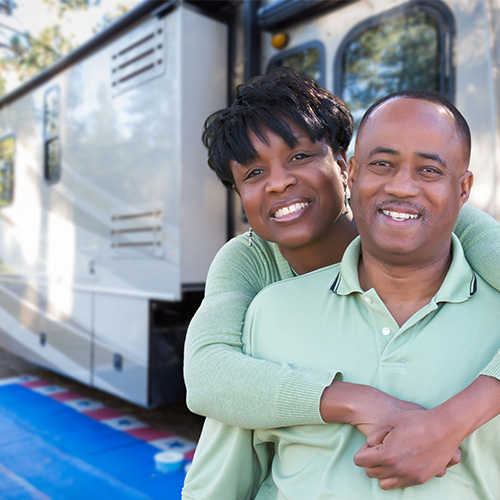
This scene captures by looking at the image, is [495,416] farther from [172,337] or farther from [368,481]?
[172,337]

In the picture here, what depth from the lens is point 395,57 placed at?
283 cm

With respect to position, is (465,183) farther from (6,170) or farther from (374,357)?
(6,170)

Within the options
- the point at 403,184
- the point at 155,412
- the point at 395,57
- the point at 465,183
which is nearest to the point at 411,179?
the point at 403,184

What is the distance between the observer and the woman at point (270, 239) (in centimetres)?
119

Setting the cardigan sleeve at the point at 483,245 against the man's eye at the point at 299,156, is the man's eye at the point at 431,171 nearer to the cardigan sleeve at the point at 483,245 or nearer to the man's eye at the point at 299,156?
the cardigan sleeve at the point at 483,245

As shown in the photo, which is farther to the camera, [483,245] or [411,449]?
[483,245]

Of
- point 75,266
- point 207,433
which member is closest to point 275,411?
point 207,433

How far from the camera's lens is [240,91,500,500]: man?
1130 millimetres

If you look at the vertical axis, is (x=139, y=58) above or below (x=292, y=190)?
above

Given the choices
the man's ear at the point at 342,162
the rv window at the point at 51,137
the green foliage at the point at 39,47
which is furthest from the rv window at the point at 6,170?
the green foliage at the point at 39,47

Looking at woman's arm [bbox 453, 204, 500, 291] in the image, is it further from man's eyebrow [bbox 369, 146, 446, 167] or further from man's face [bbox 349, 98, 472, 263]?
man's eyebrow [bbox 369, 146, 446, 167]

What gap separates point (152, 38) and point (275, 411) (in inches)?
127

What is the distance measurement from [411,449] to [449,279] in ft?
1.24

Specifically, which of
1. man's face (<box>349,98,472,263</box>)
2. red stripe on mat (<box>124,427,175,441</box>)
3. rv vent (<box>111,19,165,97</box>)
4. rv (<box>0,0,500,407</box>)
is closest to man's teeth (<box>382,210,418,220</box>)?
man's face (<box>349,98,472,263</box>)
